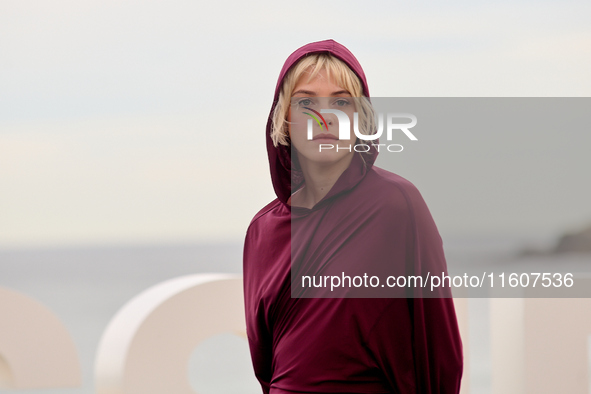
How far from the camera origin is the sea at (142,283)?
19.1 ft

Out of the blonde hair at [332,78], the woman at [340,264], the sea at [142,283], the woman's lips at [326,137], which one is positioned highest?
the sea at [142,283]

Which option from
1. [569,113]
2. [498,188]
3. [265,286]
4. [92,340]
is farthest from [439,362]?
[92,340]

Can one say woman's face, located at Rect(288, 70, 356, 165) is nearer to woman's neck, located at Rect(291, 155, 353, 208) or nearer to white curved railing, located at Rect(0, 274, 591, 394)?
woman's neck, located at Rect(291, 155, 353, 208)

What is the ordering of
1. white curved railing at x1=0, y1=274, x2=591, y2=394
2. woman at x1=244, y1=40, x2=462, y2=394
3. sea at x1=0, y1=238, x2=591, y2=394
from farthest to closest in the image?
sea at x1=0, y1=238, x2=591, y2=394 < white curved railing at x1=0, y1=274, x2=591, y2=394 < woman at x1=244, y1=40, x2=462, y2=394

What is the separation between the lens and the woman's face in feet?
4.79

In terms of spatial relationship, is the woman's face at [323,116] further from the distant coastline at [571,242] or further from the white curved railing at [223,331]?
the distant coastline at [571,242]

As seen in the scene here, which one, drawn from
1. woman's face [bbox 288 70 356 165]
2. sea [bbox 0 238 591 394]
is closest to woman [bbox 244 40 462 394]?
woman's face [bbox 288 70 356 165]

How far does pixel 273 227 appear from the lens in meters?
1.61

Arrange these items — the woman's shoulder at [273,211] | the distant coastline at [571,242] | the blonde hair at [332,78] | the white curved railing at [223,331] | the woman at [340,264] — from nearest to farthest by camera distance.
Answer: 1. the woman at [340,264]
2. the blonde hair at [332,78]
3. the woman's shoulder at [273,211]
4. the white curved railing at [223,331]
5. the distant coastline at [571,242]

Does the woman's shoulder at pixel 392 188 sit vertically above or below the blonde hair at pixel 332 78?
below

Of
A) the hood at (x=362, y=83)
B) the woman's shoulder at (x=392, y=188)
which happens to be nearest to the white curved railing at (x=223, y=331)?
the hood at (x=362, y=83)

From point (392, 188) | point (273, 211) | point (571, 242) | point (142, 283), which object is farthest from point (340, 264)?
point (142, 283)

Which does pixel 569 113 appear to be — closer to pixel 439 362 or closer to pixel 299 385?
pixel 439 362

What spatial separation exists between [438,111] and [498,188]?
1.05 feet
